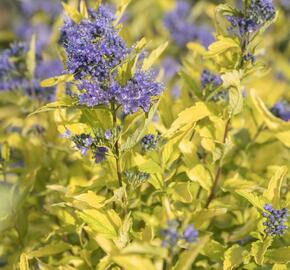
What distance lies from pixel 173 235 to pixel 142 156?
0.54 meters

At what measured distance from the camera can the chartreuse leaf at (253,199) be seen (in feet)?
4.38

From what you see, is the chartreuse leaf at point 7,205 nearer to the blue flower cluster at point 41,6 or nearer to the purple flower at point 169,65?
the purple flower at point 169,65

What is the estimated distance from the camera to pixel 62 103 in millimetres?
1296

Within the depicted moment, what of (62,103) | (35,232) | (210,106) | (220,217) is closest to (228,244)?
(220,217)

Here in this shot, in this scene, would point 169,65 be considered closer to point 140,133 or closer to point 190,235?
point 140,133

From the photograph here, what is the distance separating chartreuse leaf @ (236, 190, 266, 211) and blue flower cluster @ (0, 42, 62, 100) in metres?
0.93

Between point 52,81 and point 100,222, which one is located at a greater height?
point 52,81

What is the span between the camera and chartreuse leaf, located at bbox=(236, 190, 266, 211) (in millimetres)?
1334

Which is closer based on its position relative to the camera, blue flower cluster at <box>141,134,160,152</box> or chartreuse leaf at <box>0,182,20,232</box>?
blue flower cluster at <box>141,134,160,152</box>

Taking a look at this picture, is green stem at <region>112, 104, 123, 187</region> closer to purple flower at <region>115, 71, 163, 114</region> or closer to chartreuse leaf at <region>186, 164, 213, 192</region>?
purple flower at <region>115, 71, 163, 114</region>

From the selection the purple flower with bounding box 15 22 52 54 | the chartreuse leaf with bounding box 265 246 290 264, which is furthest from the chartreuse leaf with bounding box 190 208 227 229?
the purple flower with bounding box 15 22 52 54

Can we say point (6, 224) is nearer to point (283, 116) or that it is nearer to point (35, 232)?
point (35, 232)

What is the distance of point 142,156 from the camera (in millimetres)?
1526

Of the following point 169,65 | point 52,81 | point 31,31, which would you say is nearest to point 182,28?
point 169,65
